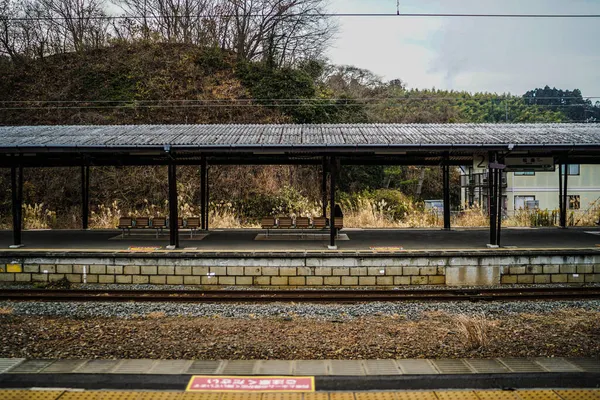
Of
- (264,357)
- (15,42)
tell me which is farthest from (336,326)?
(15,42)

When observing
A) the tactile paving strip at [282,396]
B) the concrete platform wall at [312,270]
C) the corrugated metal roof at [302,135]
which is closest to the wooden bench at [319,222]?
the corrugated metal roof at [302,135]

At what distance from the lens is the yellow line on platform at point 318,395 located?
4289 mm

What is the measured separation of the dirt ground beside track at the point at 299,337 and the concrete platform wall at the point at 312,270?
280cm

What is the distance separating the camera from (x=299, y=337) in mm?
6254

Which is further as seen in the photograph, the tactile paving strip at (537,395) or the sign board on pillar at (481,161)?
the sign board on pillar at (481,161)

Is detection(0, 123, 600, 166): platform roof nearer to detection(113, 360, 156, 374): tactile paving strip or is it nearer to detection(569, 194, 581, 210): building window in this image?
detection(113, 360, 156, 374): tactile paving strip

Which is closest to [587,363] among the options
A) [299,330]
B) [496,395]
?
[496,395]

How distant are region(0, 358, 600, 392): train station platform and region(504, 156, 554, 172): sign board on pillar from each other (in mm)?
8071

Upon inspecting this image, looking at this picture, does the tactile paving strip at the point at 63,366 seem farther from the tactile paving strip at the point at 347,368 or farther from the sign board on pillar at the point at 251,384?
the tactile paving strip at the point at 347,368

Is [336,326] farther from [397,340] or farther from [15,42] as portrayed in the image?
[15,42]

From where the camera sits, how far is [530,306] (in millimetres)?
8375

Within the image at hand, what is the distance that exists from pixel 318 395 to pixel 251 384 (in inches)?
28.6

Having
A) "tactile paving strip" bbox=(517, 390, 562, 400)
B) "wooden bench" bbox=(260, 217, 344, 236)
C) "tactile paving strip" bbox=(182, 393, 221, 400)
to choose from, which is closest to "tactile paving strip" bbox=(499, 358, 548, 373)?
"tactile paving strip" bbox=(517, 390, 562, 400)

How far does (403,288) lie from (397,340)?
4150 mm
